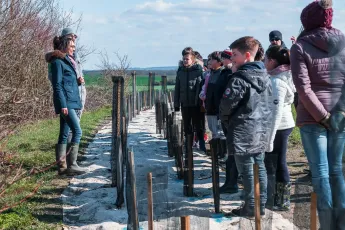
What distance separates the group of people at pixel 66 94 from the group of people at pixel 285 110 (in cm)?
174

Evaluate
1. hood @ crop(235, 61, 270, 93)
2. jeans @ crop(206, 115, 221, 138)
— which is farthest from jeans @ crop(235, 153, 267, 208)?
jeans @ crop(206, 115, 221, 138)

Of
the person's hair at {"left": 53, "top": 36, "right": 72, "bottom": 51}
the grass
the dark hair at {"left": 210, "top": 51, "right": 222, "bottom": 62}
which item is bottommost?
the grass

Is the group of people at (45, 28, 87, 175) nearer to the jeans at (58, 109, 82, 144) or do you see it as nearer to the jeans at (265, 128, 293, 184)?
the jeans at (58, 109, 82, 144)

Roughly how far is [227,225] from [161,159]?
375cm

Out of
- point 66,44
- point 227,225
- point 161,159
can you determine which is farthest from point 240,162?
point 161,159

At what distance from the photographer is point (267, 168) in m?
5.86

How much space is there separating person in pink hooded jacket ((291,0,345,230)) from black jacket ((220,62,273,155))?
0.85 meters

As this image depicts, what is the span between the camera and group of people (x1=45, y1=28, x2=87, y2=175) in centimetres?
725


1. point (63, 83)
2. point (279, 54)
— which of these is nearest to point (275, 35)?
point (279, 54)

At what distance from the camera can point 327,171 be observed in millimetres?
4320

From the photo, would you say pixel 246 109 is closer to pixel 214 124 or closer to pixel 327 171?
pixel 327 171

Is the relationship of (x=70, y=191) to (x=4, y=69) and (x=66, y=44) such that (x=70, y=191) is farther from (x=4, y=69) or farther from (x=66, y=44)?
(x=4, y=69)

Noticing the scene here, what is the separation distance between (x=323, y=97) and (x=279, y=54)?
59.1 inches

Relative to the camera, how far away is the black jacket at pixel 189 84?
29.5 feet
